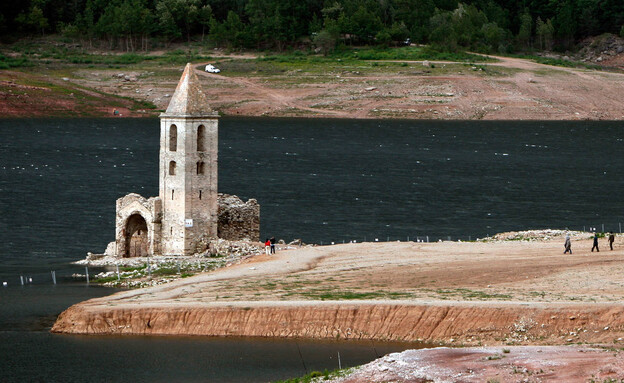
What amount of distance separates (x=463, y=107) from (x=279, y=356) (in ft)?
406

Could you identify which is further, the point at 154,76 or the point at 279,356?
the point at 154,76

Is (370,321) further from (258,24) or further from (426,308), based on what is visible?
(258,24)

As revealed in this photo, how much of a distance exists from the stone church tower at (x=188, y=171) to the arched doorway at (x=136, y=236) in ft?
8.08

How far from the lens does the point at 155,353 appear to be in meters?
43.0

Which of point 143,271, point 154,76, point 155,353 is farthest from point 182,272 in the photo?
point 154,76

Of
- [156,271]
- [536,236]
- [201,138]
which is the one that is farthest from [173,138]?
[536,236]

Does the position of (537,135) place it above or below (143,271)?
below

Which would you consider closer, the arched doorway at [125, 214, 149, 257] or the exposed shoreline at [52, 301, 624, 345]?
the exposed shoreline at [52, 301, 624, 345]

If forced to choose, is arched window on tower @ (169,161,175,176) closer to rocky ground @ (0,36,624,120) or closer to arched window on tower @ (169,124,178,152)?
arched window on tower @ (169,124,178,152)

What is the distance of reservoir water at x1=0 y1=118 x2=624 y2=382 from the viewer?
140ft

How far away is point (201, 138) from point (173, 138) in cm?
123

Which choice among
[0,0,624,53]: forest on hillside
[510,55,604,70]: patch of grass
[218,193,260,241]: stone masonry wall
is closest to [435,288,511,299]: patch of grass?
[218,193,260,241]: stone masonry wall

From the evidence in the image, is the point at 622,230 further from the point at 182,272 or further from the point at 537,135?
the point at 537,135

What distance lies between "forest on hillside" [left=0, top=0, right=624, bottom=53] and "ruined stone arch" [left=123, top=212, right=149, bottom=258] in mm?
107365
